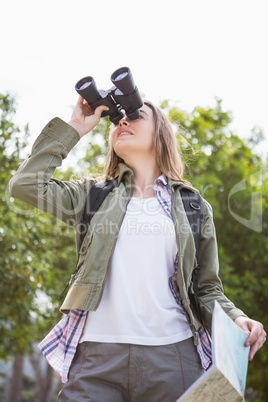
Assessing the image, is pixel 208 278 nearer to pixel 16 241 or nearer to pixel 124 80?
pixel 124 80

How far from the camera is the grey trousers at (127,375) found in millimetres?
1882

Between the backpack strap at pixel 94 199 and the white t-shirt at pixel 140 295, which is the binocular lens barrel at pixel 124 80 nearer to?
the backpack strap at pixel 94 199

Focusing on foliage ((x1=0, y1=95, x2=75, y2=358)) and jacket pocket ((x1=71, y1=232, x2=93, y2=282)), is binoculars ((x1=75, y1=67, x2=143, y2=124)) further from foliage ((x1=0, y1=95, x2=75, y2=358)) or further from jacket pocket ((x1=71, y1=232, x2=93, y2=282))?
foliage ((x1=0, y1=95, x2=75, y2=358))

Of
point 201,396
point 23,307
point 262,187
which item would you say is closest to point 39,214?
point 23,307

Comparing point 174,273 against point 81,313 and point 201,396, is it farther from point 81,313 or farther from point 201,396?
point 201,396

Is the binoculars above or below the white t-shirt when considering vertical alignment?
above

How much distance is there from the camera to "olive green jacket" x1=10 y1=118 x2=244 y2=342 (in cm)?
203

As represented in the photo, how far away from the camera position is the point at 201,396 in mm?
1600

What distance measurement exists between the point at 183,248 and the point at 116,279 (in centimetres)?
33

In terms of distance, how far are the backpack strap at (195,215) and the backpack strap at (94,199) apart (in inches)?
14.1

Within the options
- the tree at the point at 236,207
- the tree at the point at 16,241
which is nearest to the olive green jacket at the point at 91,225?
the tree at the point at 16,241

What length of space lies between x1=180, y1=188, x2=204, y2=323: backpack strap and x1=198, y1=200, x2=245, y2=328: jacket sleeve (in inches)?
1.1

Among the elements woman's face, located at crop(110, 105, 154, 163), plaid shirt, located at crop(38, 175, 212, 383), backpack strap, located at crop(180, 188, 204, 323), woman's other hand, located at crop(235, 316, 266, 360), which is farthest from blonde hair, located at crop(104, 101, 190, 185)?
woman's other hand, located at crop(235, 316, 266, 360)

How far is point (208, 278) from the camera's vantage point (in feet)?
7.32
